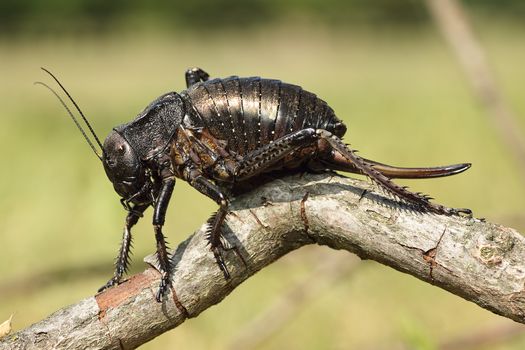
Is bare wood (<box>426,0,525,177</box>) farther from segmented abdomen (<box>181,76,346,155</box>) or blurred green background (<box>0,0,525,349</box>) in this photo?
segmented abdomen (<box>181,76,346,155</box>)

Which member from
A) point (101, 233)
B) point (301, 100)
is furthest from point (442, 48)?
point (301, 100)

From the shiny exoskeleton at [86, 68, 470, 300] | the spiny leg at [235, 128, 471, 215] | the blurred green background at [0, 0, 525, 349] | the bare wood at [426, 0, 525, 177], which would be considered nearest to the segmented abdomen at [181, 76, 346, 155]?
the shiny exoskeleton at [86, 68, 470, 300]

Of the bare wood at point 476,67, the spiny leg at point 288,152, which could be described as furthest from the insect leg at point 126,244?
the bare wood at point 476,67

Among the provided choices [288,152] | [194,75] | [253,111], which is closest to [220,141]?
[253,111]

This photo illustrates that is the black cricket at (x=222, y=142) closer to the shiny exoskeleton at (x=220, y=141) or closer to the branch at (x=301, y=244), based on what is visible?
the shiny exoskeleton at (x=220, y=141)

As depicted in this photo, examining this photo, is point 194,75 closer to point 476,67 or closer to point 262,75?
point 476,67
